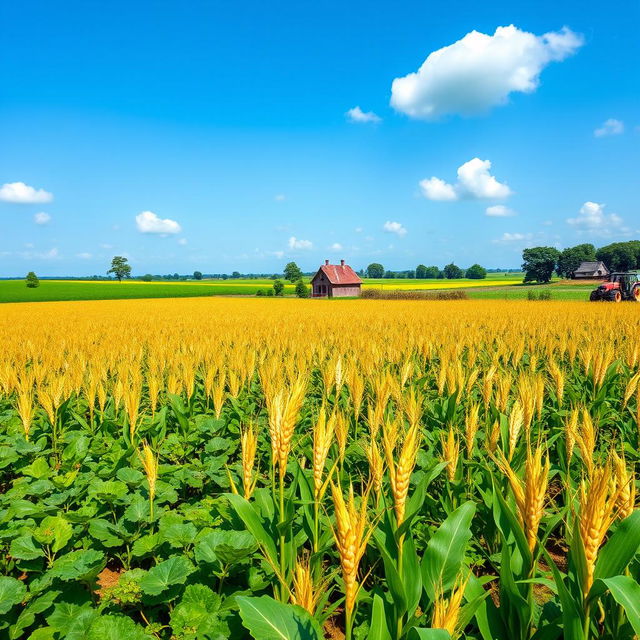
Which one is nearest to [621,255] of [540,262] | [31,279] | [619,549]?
[540,262]

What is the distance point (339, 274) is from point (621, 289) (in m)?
47.7

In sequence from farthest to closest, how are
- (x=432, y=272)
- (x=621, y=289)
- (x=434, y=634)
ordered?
(x=432, y=272) < (x=621, y=289) < (x=434, y=634)

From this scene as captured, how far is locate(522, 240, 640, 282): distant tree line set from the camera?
10338 cm

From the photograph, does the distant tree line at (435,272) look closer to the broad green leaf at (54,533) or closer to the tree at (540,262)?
the tree at (540,262)

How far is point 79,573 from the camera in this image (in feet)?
6.96

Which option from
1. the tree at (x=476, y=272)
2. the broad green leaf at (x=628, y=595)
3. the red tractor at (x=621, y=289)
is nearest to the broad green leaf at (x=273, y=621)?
the broad green leaf at (x=628, y=595)

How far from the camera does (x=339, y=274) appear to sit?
73.6 meters

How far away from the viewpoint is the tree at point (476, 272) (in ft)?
503

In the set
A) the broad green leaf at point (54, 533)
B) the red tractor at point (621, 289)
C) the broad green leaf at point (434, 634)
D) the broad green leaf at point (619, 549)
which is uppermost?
the red tractor at point (621, 289)

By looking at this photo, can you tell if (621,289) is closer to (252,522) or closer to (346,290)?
(252,522)

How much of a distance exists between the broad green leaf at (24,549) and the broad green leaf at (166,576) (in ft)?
2.60

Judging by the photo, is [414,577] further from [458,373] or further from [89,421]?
[89,421]

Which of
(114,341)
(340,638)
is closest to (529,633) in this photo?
(340,638)

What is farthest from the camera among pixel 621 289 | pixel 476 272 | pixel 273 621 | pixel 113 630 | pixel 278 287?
pixel 476 272
